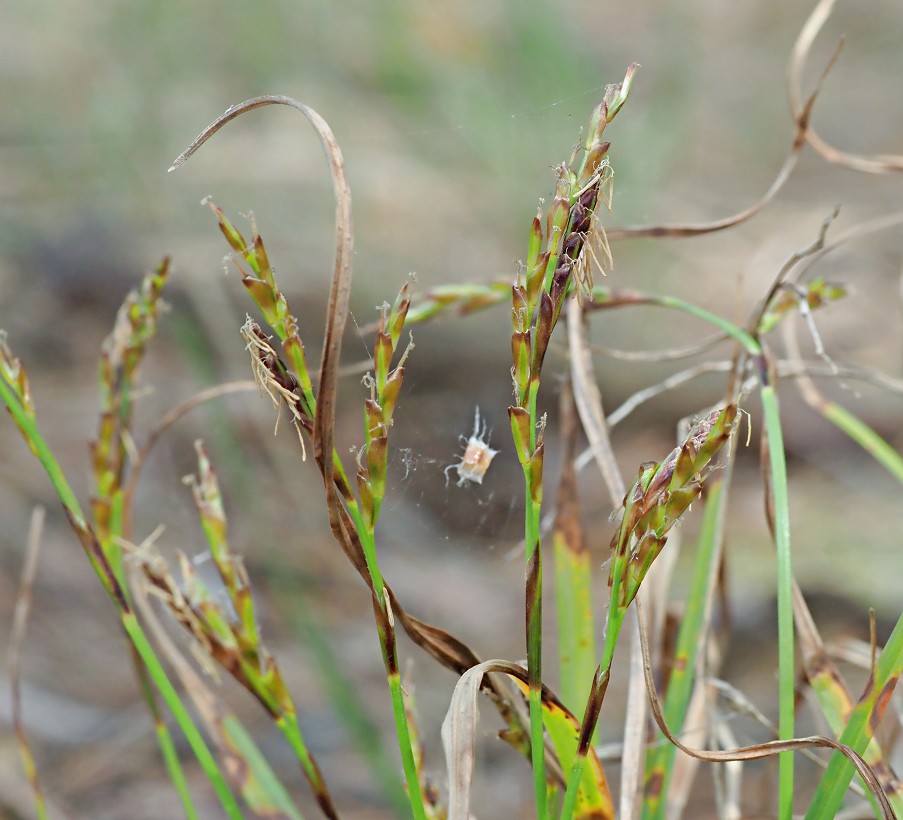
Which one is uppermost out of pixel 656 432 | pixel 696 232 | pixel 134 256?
pixel 696 232

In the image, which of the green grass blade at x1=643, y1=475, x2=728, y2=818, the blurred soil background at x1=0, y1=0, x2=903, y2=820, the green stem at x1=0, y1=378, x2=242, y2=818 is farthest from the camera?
the blurred soil background at x1=0, y1=0, x2=903, y2=820

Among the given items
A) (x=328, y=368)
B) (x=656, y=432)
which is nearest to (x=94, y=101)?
(x=656, y=432)

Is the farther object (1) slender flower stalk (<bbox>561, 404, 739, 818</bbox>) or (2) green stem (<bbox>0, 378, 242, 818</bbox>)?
(2) green stem (<bbox>0, 378, 242, 818</bbox>)

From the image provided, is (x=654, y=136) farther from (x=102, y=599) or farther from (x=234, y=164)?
(x=102, y=599)

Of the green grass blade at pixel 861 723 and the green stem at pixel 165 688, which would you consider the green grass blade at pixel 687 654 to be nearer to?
the green grass blade at pixel 861 723

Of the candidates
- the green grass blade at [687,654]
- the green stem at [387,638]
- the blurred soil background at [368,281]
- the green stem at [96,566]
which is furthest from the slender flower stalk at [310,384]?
the blurred soil background at [368,281]

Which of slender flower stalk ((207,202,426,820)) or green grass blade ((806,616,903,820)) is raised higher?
slender flower stalk ((207,202,426,820))

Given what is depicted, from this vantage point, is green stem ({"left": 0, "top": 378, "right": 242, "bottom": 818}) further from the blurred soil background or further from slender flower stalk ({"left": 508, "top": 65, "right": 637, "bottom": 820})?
the blurred soil background

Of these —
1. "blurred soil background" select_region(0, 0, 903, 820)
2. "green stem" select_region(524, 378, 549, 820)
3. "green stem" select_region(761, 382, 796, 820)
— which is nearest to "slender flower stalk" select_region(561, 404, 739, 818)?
"green stem" select_region(524, 378, 549, 820)
